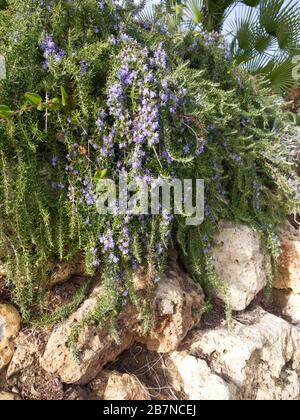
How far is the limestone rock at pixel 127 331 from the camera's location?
1.78 meters

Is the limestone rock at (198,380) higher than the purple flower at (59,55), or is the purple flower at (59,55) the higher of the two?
the purple flower at (59,55)

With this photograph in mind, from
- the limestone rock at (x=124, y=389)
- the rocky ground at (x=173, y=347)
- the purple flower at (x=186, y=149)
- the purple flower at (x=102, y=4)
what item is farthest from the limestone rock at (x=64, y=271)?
the purple flower at (x=102, y=4)

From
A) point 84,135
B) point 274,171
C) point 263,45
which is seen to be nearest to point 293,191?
point 274,171

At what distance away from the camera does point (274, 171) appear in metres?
2.78

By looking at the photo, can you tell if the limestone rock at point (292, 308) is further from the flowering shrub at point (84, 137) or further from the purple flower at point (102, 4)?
the purple flower at point (102, 4)

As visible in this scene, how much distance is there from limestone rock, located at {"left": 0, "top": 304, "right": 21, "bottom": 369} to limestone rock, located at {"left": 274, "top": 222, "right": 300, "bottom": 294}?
198 cm

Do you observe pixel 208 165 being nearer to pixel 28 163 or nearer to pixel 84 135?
pixel 84 135

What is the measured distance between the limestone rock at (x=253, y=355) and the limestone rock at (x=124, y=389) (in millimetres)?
408

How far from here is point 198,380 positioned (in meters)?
2.03

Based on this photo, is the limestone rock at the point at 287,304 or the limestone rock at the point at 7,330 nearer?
the limestone rock at the point at 7,330

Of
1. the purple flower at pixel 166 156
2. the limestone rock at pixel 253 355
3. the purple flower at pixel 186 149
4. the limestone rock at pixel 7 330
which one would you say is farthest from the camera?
the limestone rock at pixel 253 355

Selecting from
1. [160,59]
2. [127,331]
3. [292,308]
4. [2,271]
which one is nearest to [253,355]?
[127,331]

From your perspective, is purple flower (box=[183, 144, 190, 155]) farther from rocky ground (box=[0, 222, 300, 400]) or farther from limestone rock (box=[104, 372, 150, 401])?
limestone rock (box=[104, 372, 150, 401])

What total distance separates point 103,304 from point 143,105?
38.7 inches
